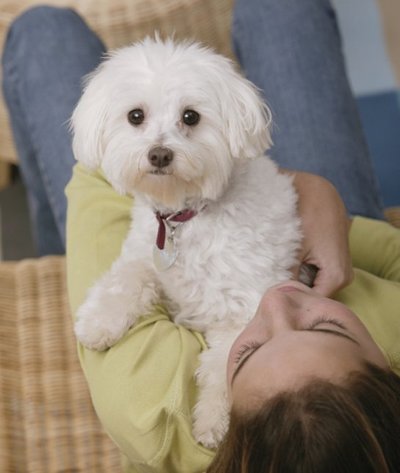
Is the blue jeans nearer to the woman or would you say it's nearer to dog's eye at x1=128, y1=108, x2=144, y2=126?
dog's eye at x1=128, y1=108, x2=144, y2=126

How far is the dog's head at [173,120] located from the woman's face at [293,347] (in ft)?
0.75

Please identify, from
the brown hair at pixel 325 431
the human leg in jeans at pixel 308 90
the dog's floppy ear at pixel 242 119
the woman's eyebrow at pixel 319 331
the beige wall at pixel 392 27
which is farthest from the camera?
the beige wall at pixel 392 27

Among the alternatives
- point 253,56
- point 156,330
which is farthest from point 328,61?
point 156,330

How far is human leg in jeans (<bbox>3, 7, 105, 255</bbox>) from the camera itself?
4.69 ft

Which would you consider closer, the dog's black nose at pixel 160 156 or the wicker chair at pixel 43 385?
the dog's black nose at pixel 160 156

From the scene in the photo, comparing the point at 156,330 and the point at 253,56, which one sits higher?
the point at 253,56

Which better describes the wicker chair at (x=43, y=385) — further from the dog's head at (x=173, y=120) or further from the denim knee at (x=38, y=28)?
the denim knee at (x=38, y=28)

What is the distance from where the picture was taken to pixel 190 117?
3.40 ft

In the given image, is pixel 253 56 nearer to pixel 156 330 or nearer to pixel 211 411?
pixel 156 330

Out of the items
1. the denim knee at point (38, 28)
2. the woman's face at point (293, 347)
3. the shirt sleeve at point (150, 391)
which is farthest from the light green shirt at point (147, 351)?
the denim knee at point (38, 28)

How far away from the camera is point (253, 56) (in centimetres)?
156

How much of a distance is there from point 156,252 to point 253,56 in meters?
0.65

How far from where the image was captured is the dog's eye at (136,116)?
1045mm

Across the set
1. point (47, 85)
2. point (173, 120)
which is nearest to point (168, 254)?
point (173, 120)
